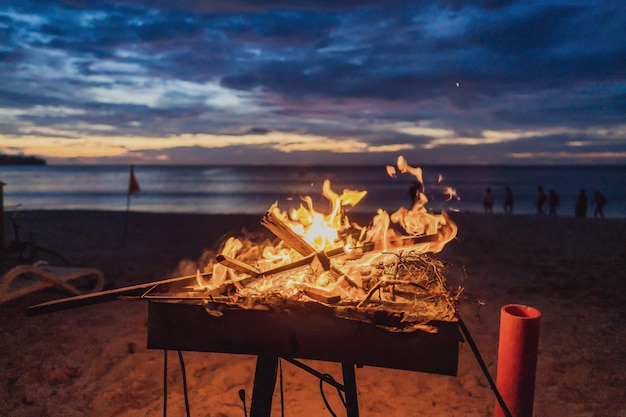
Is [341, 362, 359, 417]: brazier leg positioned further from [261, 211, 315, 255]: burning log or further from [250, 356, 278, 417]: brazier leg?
[261, 211, 315, 255]: burning log

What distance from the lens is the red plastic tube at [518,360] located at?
2.75 m

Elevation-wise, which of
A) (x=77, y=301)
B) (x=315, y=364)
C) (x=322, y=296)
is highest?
(x=322, y=296)

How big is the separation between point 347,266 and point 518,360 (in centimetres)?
125

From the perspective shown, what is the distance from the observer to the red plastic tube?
2752 millimetres

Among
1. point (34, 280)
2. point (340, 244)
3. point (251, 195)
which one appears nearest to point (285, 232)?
point (340, 244)

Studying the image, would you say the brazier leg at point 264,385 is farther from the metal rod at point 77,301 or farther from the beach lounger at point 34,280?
the beach lounger at point 34,280

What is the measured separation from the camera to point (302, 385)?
4.55 m

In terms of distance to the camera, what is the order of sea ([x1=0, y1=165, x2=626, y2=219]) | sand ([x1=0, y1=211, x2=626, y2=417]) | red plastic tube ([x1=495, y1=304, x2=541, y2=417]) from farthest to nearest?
sea ([x1=0, y1=165, x2=626, y2=219]), sand ([x1=0, y1=211, x2=626, y2=417]), red plastic tube ([x1=495, y1=304, x2=541, y2=417])

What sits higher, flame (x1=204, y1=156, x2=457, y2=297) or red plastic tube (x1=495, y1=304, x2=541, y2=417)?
flame (x1=204, y1=156, x2=457, y2=297)

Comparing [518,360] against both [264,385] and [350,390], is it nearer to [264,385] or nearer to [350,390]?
[350,390]

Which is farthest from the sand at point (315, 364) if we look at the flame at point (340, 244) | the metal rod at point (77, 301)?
the metal rod at point (77, 301)

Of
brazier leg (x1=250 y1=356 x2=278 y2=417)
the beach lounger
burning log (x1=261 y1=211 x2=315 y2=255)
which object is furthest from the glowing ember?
the beach lounger

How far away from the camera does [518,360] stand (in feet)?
9.13

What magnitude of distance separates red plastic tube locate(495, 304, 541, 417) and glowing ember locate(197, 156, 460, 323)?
1.50ft
